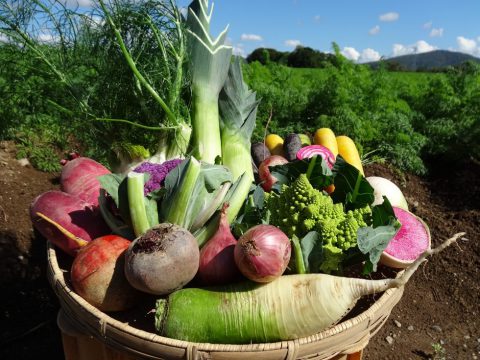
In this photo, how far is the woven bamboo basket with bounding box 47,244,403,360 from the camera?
1.31 metres

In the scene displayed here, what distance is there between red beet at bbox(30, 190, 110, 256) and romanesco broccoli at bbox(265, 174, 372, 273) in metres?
0.77

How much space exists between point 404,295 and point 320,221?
1.95m

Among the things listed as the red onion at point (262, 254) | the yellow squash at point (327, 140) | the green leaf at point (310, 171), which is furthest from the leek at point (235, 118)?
the red onion at point (262, 254)

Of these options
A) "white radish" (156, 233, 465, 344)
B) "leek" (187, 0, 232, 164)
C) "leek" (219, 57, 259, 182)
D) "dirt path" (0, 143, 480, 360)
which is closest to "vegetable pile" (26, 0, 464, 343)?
"white radish" (156, 233, 465, 344)

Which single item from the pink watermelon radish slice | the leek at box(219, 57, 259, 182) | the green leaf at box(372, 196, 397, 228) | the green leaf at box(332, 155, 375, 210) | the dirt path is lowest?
the dirt path

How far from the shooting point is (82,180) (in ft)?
6.56

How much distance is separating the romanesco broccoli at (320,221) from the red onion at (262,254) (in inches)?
7.9

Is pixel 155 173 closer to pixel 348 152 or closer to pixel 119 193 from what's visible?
pixel 119 193

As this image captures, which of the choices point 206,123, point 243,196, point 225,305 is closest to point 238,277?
point 225,305

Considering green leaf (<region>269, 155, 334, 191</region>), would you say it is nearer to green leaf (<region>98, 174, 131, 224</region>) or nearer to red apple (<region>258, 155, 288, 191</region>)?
red apple (<region>258, 155, 288, 191</region>)

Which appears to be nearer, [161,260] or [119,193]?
[161,260]

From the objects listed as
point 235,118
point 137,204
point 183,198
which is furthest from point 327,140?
point 137,204

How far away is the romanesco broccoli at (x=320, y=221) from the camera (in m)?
1.59

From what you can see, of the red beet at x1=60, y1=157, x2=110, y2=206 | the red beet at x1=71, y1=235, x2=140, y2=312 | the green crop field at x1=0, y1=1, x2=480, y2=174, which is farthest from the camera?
the green crop field at x1=0, y1=1, x2=480, y2=174
